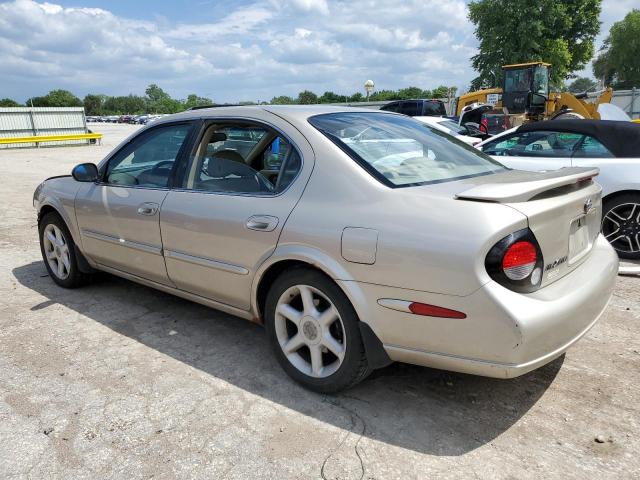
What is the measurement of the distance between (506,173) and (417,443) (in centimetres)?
171

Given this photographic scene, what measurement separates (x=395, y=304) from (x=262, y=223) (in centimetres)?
93

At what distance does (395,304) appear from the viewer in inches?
94.9

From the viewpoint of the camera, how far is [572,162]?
18.6 ft

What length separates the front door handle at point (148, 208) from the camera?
11.6ft

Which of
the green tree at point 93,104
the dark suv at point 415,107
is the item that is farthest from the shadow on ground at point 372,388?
the green tree at point 93,104

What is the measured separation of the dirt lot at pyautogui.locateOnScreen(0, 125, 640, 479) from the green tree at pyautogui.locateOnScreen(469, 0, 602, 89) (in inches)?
1559

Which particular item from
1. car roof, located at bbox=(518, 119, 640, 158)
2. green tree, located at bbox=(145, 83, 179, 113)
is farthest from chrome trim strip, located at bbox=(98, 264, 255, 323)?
green tree, located at bbox=(145, 83, 179, 113)

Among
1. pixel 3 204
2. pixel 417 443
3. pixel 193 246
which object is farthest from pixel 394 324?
pixel 3 204

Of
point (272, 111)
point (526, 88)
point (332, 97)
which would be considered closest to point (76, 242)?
point (272, 111)

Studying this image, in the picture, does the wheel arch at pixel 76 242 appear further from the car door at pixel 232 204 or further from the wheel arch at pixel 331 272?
the wheel arch at pixel 331 272

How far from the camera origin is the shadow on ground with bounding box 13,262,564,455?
2521 millimetres

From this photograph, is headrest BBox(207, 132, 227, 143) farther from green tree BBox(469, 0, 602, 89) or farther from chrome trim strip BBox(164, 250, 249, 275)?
green tree BBox(469, 0, 602, 89)

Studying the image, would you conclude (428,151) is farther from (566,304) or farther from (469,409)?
(469,409)

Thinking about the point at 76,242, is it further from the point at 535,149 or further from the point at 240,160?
the point at 535,149
